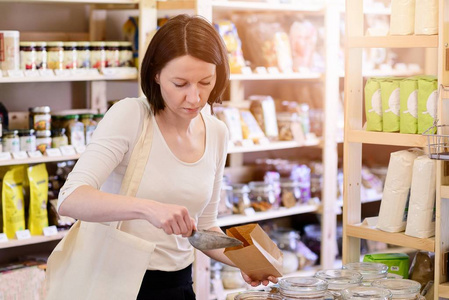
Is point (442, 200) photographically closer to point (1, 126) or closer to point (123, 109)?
point (123, 109)

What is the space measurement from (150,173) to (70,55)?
5.98ft

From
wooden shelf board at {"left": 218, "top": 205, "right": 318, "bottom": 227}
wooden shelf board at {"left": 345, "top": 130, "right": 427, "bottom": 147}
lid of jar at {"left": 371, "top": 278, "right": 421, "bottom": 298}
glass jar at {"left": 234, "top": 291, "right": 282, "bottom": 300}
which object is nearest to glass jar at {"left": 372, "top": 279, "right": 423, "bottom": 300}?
lid of jar at {"left": 371, "top": 278, "right": 421, "bottom": 298}

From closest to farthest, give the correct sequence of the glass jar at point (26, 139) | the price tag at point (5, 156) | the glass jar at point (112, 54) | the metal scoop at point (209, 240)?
the metal scoop at point (209, 240) < the price tag at point (5, 156) < the glass jar at point (26, 139) < the glass jar at point (112, 54)

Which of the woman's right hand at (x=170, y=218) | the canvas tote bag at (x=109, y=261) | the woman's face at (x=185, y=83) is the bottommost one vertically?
the canvas tote bag at (x=109, y=261)

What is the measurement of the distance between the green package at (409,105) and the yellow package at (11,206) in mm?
1900

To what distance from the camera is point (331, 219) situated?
4559 millimetres

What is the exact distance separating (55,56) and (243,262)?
6.45 feet

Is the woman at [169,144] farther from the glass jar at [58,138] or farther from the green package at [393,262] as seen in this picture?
the glass jar at [58,138]

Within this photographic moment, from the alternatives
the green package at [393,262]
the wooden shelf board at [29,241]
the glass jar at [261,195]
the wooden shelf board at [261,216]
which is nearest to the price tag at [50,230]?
the wooden shelf board at [29,241]

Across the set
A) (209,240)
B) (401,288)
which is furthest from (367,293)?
(209,240)

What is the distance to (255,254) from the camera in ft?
6.31

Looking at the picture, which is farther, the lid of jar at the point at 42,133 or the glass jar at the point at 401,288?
the lid of jar at the point at 42,133

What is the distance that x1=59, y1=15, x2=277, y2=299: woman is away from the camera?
1876 mm

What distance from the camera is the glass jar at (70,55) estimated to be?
3.59 m
